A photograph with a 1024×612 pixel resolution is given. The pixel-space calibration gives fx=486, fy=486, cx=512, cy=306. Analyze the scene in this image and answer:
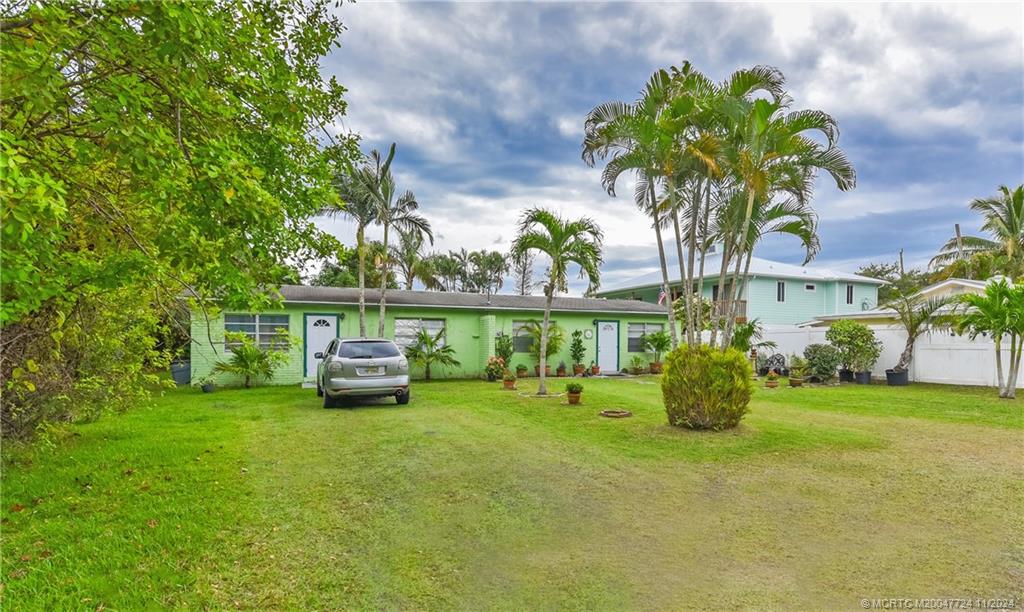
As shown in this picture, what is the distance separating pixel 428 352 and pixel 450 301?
2415 mm

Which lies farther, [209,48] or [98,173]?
[98,173]

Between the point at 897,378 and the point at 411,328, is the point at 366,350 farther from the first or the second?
the point at 897,378

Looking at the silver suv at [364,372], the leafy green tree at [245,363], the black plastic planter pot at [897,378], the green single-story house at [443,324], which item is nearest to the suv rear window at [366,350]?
the silver suv at [364,372]

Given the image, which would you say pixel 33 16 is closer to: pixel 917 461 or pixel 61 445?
pixel 61 445

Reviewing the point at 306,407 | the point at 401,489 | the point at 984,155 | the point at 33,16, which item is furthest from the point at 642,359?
the point at 33,16

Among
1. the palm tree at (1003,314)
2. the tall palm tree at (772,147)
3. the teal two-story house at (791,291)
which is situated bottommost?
the palm tree at (1003,314)

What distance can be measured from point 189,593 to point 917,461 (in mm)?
7637

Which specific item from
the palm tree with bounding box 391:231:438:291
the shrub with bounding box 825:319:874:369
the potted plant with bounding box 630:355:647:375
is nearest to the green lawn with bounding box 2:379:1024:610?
the shrub with bounding box 825:319:874:369

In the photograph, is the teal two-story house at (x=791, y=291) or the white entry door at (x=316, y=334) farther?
the teal two-story house at (x=791, y=291)

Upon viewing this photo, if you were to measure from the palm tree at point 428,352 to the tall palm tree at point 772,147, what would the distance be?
34.4 ft

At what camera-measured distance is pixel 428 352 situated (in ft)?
53.8

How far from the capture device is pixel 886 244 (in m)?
33.2

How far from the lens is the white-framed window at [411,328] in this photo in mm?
16547

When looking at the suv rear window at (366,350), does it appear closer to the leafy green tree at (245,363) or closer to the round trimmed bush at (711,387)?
the leafy green tree at (245,363)
